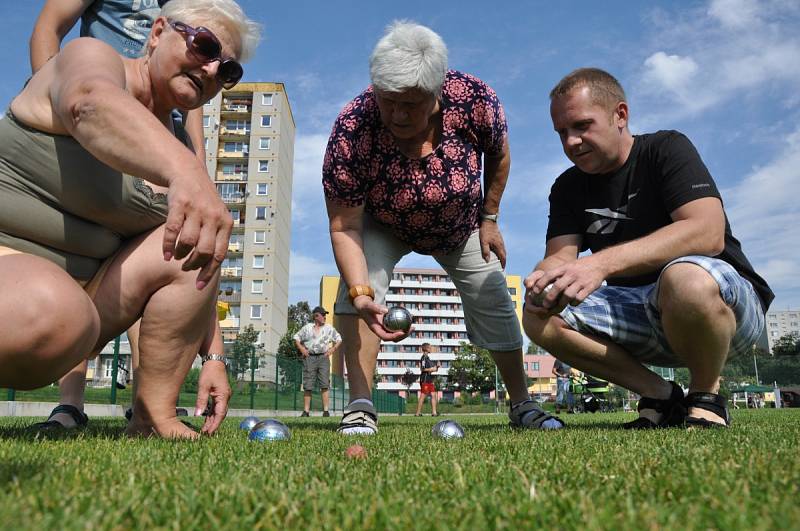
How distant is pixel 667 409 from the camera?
398 centimetres

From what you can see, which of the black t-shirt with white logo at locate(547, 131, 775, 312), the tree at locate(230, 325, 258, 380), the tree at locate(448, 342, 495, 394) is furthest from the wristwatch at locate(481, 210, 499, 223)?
the tree at locate(448, 342, 495, 394)

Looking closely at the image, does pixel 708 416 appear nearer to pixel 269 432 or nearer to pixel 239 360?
pixel 269 432

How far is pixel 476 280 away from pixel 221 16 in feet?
8.94

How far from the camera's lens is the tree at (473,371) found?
259ft

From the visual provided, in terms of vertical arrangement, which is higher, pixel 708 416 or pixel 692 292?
pixel 692 292

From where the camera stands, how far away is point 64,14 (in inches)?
139

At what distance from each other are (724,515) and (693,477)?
47 centimetres

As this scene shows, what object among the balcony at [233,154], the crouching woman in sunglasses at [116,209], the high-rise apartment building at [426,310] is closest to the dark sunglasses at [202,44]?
the crouching woman in sunglasses at [116,209]

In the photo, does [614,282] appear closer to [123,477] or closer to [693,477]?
[693,477]

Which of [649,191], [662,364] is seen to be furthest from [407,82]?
[662,364]

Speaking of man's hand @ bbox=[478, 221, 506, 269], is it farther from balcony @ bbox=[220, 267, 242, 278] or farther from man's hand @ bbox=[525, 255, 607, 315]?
balcony @ bbox=[220, 267, 242, 278]

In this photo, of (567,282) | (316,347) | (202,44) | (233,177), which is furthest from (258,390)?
(233,177)

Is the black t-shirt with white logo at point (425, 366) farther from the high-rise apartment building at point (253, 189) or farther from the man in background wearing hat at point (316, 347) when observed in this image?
the high-rise apartment building at point (253, 189)

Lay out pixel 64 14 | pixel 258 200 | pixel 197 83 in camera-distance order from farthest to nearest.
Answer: pixel 258 200 → pixel 64 14 → pixel 197 83
